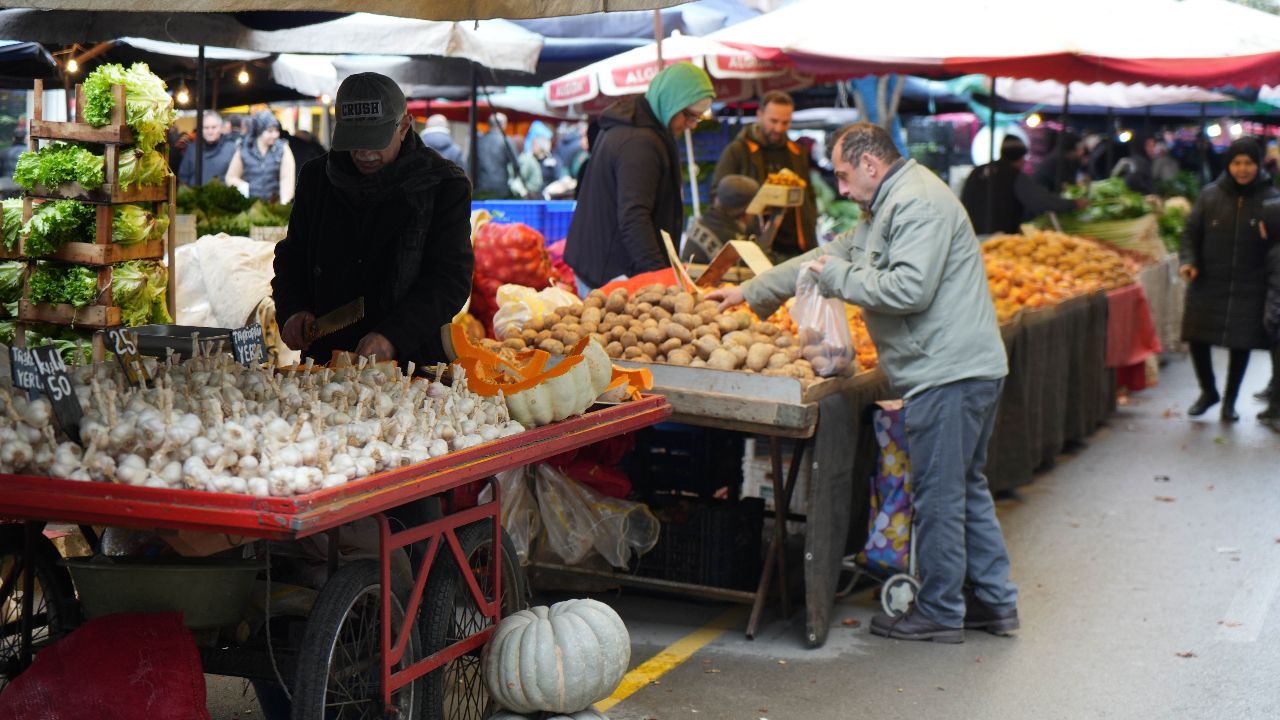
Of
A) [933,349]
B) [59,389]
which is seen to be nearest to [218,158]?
[933,349]

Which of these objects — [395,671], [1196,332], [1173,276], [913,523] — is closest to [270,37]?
[913,523]

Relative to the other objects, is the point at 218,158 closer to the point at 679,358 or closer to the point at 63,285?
the point at 63,285

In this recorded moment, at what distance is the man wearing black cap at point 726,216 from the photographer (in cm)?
819

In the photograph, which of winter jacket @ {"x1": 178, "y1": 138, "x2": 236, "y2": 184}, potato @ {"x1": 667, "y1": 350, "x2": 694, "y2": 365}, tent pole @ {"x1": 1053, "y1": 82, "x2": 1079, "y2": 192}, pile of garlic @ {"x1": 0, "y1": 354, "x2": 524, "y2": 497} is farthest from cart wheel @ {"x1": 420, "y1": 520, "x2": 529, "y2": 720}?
tent pole @ {"x1": 1053, "y1": 82, "x2": 1079, "y2": 192}

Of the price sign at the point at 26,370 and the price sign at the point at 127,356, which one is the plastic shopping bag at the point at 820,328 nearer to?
the price sign at the point at 127,356

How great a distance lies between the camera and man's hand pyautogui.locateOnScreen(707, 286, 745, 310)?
662 centimetres

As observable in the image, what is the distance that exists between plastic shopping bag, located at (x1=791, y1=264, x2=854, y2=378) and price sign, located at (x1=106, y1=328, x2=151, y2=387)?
Answer: 9.91 ft

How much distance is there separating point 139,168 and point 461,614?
3.89 meters

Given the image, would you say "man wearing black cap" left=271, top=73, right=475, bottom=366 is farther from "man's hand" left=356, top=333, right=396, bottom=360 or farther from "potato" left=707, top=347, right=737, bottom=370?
"potato" left=707, top=347, right=737, bottom=370

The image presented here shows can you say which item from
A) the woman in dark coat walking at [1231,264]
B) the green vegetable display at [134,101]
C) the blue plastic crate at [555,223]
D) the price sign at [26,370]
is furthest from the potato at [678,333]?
the woman in dark coat walking at [1231,264]

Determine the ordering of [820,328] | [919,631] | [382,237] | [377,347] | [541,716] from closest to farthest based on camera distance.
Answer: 1. [541,716]
2. [377,347]
3. [382,237]
4. [919,631]
5. [820,328]

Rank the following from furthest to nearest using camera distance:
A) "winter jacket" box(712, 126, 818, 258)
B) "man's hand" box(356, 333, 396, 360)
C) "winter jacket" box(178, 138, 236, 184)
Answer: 1. "winter jacket" box(178, 138, 236, 184)
2. "winter jacket" box(712, 126, 818, 258)
3. "man's hand" box(356, 333, 396, 360)

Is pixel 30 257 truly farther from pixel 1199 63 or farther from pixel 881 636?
pixel 1199 63

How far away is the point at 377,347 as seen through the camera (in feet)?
15.5
